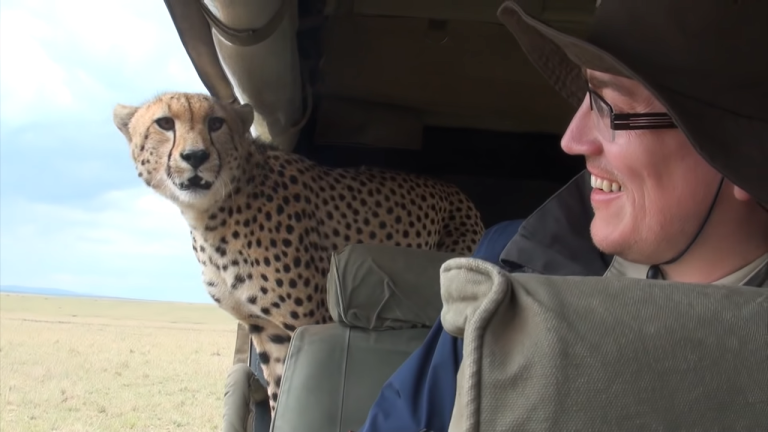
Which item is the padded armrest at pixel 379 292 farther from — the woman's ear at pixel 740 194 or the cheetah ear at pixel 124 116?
the woman's ear at pixel 740 194

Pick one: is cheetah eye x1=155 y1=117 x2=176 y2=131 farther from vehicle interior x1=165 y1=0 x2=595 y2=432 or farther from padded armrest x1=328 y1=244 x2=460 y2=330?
padded armrest x1=328 y1=244 x2=460 y2=330

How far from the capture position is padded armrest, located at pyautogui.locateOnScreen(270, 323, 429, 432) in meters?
1.54

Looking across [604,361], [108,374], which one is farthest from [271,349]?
[108,374]

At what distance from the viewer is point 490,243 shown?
122 centimetres

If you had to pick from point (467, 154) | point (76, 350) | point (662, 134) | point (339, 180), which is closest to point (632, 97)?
point (662, 134)

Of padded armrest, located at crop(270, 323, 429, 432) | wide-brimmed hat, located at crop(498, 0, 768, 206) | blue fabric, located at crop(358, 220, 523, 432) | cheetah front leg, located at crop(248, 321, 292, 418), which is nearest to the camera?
wide-brimmed hat, located at crop(498, 0, 768, 206)

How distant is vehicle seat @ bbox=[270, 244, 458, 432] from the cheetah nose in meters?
0.45

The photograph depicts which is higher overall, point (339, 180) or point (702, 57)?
point (702, 57)

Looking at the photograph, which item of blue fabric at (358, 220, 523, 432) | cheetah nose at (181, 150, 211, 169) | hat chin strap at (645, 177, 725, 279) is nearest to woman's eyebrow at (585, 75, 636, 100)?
hat chin strap at (645, 177, 725, 279)

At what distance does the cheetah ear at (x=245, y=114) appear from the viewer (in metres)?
1.96

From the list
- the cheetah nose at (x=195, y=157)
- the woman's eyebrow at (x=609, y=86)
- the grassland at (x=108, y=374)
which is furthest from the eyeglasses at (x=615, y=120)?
the grassland at (x=108, y=374)

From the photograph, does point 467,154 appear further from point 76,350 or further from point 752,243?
point 76,350

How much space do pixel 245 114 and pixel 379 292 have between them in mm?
667

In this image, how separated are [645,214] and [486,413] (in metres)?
0.44
